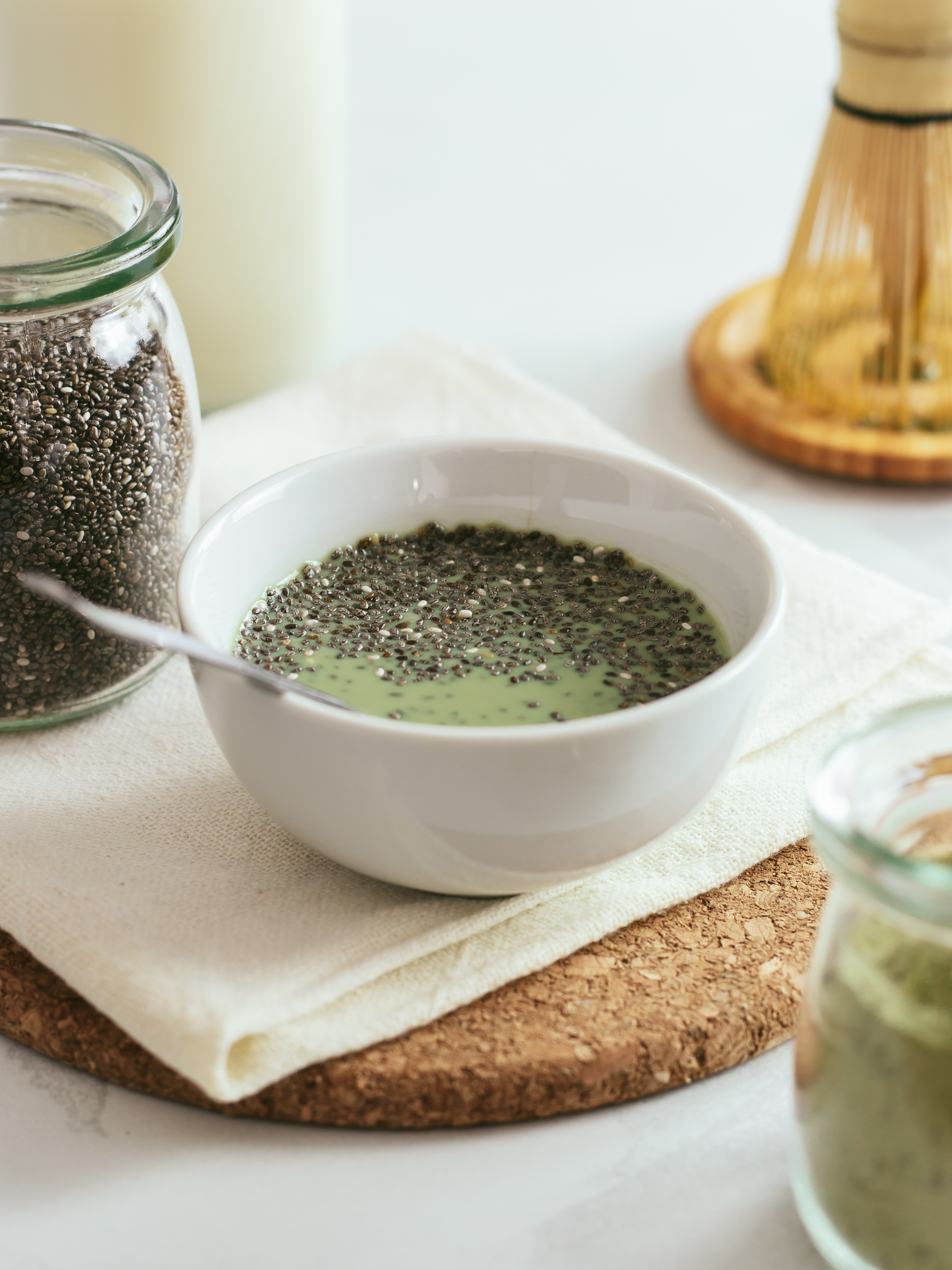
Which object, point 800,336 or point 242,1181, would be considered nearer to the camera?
point 242,1181

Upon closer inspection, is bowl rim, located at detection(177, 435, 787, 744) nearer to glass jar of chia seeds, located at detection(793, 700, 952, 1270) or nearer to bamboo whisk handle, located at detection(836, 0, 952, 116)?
glass jar of chia seeds, located at detection(793, 700, 952, 1270)

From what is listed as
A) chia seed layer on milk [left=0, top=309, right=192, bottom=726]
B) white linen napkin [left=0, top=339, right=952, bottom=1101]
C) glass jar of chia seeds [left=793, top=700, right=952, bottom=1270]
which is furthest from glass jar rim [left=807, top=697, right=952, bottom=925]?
chia seed layer on milk [left=0, top=309, right=192, bottom=726]

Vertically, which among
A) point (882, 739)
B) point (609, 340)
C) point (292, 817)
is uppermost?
point (882, 739)

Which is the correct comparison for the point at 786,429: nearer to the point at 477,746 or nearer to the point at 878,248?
the point at 878,248

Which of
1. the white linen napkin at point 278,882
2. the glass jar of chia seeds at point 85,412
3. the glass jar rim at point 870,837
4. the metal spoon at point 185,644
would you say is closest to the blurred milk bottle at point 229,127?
the glass jar of chia seeds at point 85,412

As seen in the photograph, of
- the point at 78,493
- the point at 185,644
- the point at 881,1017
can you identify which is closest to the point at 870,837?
the point at 881,1017

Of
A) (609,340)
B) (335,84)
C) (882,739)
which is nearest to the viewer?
(882,739)

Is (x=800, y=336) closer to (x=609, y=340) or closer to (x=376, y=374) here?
(x=609, y=340)

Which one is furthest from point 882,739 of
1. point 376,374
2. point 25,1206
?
point 376,374

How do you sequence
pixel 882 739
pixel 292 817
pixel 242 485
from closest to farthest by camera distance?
pixel 882 739, pixel 292 817, pixel 242 485
